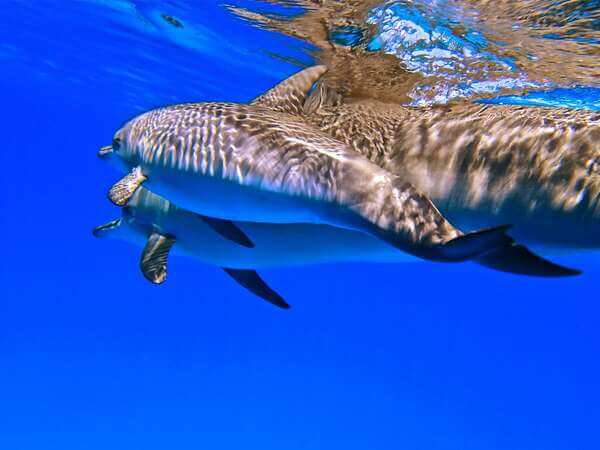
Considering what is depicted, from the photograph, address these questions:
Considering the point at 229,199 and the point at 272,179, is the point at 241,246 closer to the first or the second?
the point at 229,199

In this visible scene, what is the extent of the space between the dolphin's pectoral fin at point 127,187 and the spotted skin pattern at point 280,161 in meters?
0.12

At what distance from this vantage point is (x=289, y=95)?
22.2 ft

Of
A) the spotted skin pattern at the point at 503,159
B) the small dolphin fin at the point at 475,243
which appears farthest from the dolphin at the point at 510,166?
the small dolphin fin at the point at 475,243

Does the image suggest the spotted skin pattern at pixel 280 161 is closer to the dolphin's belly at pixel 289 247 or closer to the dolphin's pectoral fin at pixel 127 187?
the dolphin's pectoral fin at pixel 127 187

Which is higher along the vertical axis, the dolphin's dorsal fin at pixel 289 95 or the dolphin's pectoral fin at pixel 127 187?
the dolphin's dorsal fin at pixel 289 95

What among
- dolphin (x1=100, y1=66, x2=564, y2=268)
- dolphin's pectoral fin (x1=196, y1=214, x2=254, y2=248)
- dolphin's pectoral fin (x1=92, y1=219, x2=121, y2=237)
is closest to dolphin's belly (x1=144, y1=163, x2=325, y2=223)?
dolphin (x1=100, y1=66, x2=564, y2=268)

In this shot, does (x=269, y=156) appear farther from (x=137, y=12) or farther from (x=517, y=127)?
(x=137, y=12)

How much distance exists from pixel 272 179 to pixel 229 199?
0.46 meters

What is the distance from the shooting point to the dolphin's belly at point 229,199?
13.1 feet

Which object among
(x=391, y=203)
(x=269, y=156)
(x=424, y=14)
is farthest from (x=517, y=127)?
(x=424, y=14)

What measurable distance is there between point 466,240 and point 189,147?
244 cm

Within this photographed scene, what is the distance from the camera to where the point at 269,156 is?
4.20m

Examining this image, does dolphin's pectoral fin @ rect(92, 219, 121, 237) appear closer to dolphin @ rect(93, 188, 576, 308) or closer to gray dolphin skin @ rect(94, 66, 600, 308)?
dolphin @ rect(93, 188, 576, 308)

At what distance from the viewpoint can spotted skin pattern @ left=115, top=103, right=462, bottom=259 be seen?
361 centimetres
